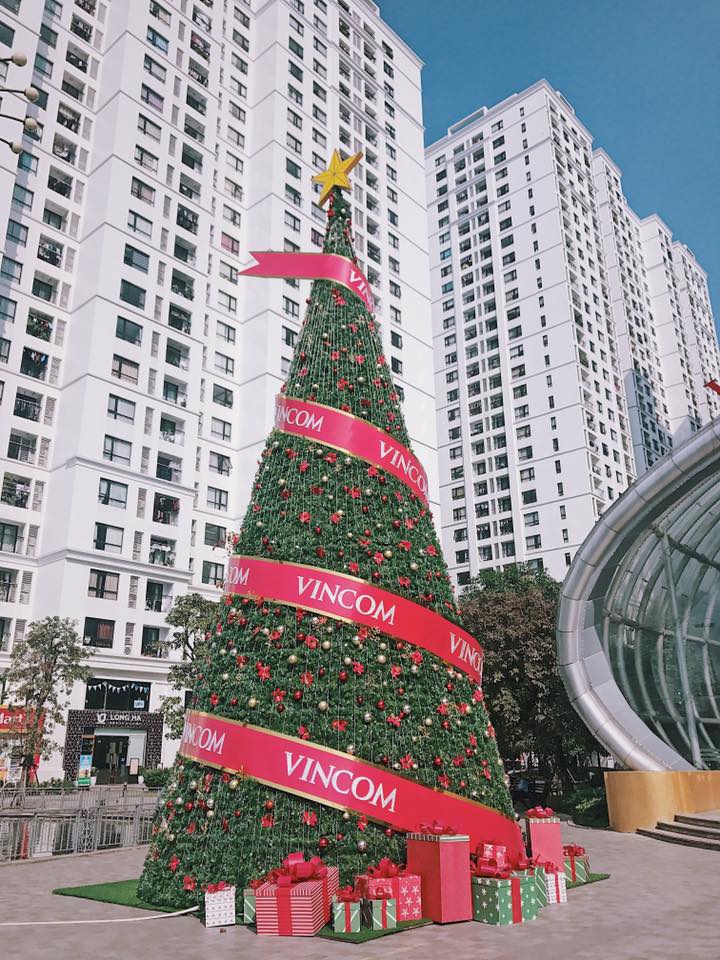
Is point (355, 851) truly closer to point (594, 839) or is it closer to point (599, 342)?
point (594, 839)

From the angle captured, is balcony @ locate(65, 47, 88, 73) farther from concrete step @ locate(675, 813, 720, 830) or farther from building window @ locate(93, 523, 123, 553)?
concrete step @ locate(675, 813, 720, 830)

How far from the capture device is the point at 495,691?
2550cm

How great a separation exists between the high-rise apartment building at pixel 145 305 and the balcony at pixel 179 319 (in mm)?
197

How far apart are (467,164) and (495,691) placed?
251 feet

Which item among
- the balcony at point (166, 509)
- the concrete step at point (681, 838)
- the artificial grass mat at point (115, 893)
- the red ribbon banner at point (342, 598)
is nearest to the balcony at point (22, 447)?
the balcony at point (166, 509)

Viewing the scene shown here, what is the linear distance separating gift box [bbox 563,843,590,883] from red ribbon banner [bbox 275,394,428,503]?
20.8ft

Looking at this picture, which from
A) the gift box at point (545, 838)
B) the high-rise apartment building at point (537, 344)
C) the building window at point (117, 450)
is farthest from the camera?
the high-rise apartment building at point (537, 344)

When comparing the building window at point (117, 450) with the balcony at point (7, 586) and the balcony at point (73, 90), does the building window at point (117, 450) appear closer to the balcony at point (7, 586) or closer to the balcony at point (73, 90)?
the balcony at point (7, 586)

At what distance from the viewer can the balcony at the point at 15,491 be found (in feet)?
124

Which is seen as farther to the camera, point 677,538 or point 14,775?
point 14,775

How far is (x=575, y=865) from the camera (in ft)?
39.2

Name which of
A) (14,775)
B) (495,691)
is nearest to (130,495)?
(14,775)

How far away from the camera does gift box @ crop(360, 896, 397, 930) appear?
865cm

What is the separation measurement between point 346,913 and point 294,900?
2.06ft
